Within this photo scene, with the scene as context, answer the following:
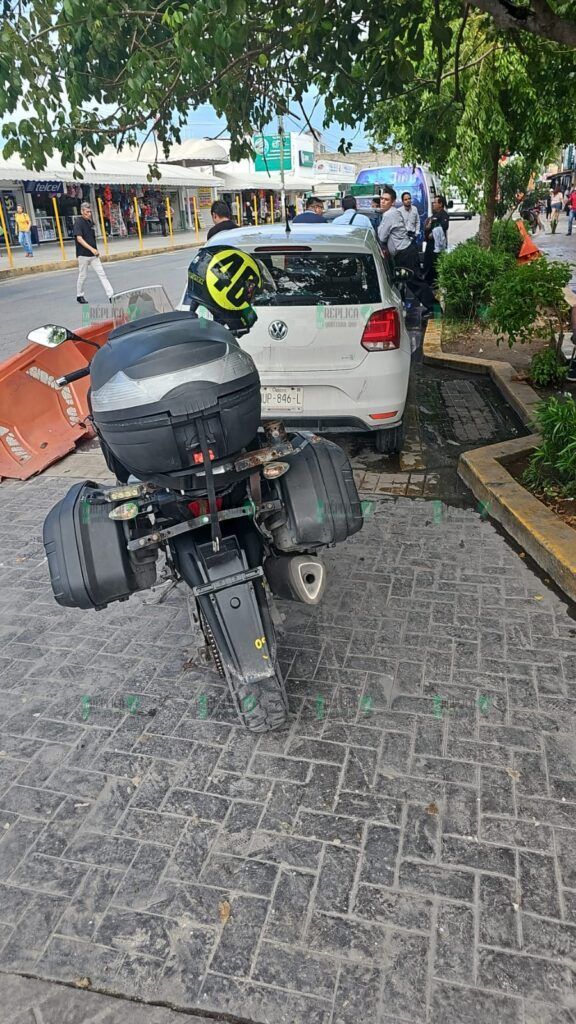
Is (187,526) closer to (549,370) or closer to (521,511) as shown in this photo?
(521,511)

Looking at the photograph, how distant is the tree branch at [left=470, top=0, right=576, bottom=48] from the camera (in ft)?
12.5

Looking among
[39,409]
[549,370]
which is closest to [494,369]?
[549,370]

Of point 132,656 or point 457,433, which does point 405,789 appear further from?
point 457,433

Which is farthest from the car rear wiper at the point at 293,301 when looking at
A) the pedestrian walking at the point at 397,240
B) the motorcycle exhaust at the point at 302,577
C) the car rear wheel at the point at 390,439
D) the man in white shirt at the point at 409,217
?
the man in white shirt at the point at 409,217

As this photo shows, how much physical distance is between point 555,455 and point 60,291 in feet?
53.3

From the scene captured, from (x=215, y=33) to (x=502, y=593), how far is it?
11.6 ft

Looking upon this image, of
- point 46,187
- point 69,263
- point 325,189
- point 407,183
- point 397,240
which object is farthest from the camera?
point 325,189

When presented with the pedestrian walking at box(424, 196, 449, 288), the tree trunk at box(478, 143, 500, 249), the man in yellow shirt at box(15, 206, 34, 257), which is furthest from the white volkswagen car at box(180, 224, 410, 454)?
the man in yellow shirt at box(15, 206, 34, 257)

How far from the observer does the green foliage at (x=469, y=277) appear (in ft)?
31.9

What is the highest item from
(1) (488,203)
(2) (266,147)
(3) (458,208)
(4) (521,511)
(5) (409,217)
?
(2) (266,147)

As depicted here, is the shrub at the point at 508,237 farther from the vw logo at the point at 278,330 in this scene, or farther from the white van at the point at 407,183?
the vw logo at the point at 278,330

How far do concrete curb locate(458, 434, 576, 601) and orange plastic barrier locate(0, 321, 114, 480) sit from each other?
3.60 metres

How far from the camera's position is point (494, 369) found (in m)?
8.05

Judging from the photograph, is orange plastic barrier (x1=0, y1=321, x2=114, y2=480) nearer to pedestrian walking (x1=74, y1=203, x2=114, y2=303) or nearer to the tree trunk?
pedestrian walking (x1=74, y1=203, x2=114, y2=303)
